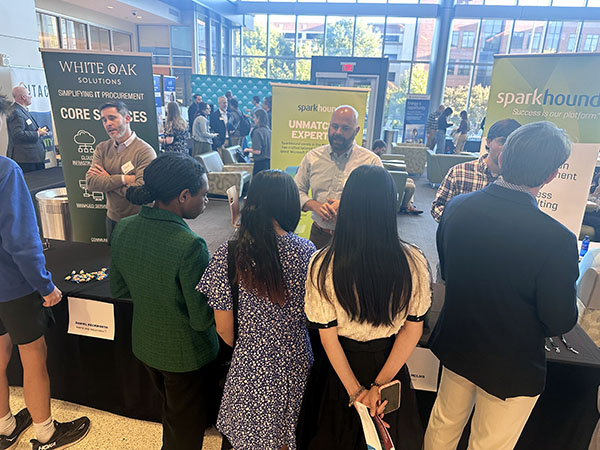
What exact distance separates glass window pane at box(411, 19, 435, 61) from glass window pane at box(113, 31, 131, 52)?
31.6ft

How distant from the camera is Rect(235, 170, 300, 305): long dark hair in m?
1.28

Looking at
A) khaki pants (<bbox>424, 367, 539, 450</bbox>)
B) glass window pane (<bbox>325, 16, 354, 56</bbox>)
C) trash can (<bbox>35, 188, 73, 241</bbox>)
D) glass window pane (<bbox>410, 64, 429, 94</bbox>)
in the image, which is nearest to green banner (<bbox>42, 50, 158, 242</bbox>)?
trash can (<bbox>35, 188, 73, 241</bbox>)

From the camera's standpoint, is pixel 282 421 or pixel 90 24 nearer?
pixel 282 421

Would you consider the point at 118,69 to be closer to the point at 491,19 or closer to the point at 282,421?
the point at 282,421

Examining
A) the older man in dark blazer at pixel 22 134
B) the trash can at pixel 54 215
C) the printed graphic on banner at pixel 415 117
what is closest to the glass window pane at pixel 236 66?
the printed graphic on banner at pixel 415 117

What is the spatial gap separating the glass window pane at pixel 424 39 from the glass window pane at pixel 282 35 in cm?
418

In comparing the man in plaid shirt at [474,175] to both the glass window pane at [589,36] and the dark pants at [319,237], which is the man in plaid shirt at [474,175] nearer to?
the dark pants at [319,237]

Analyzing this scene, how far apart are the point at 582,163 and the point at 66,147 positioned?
3849 millimetres

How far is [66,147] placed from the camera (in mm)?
3318

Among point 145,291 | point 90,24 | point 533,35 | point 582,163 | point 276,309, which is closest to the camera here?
point 276,309

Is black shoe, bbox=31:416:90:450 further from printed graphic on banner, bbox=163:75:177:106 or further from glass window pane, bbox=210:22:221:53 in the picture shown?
glass window pane, bbox=210:22:221:53

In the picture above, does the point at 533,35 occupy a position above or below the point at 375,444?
above

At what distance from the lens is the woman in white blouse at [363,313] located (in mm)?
1195

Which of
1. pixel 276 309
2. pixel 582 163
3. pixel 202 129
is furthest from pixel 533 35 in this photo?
pixel 276 309
